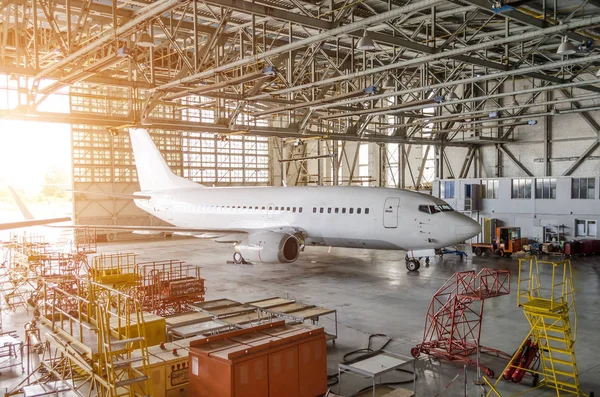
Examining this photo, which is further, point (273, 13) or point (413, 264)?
point (413, 264)

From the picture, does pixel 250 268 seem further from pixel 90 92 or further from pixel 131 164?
pixel 90 92

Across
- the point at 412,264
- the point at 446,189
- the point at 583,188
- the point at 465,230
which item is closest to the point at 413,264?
the point at 412,264

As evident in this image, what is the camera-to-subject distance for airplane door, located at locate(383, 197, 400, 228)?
21.5m

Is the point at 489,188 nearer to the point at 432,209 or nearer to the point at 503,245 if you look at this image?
the point at 503,245

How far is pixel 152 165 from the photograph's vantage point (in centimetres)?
3116

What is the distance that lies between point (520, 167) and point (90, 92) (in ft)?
111

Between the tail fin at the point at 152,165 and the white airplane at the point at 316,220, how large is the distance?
5.98 feet

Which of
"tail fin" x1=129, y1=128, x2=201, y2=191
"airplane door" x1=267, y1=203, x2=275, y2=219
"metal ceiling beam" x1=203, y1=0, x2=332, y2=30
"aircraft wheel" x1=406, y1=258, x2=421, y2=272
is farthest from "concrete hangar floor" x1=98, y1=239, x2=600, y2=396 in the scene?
"metal ceiling beam" x1=203, y1=0, x2=332, y2=30

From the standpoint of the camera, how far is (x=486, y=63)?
19.4 metres

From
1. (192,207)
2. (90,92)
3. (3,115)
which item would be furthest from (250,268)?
(90,92)

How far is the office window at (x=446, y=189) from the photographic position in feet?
107

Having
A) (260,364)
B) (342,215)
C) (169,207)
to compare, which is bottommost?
(260,364)

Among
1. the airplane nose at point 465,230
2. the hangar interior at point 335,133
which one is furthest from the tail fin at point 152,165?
the airplane nose at point 465,230

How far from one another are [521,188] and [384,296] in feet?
55.5
